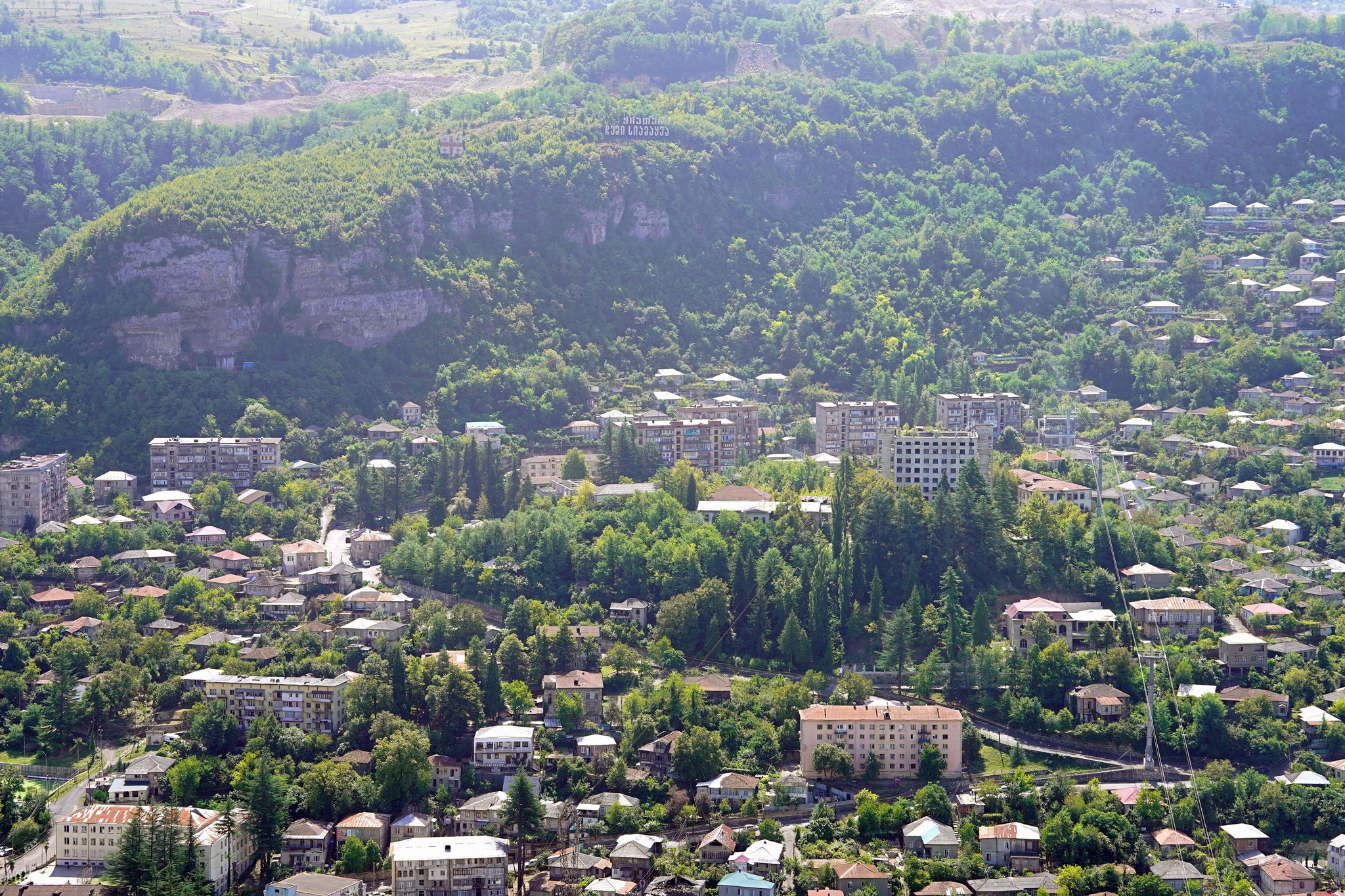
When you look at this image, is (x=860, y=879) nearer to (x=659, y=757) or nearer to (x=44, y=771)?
(x=659, y=757)

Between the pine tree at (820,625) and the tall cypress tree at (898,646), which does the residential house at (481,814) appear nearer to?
the pine tree at (820,625)

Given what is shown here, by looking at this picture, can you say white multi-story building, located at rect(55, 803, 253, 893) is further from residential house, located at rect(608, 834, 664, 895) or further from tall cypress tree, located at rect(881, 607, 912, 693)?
tall cypress tree, located at rect(881, 607, 912, 693)

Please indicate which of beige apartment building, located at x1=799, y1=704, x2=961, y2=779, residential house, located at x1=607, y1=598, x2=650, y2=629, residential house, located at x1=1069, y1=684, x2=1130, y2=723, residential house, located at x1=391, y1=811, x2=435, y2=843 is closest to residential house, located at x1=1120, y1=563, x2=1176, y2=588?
residential house, located at x1=1069, y1=684, x2=1130, y2=723

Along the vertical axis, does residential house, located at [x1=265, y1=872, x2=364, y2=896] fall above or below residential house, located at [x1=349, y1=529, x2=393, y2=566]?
below

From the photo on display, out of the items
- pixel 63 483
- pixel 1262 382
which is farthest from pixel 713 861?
pixel 1262 382

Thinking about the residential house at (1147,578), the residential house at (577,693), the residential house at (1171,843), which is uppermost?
the residential house at (1147,578)

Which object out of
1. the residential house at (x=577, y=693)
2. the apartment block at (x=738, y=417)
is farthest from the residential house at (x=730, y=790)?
the apartment block at (x=738, y=417)
